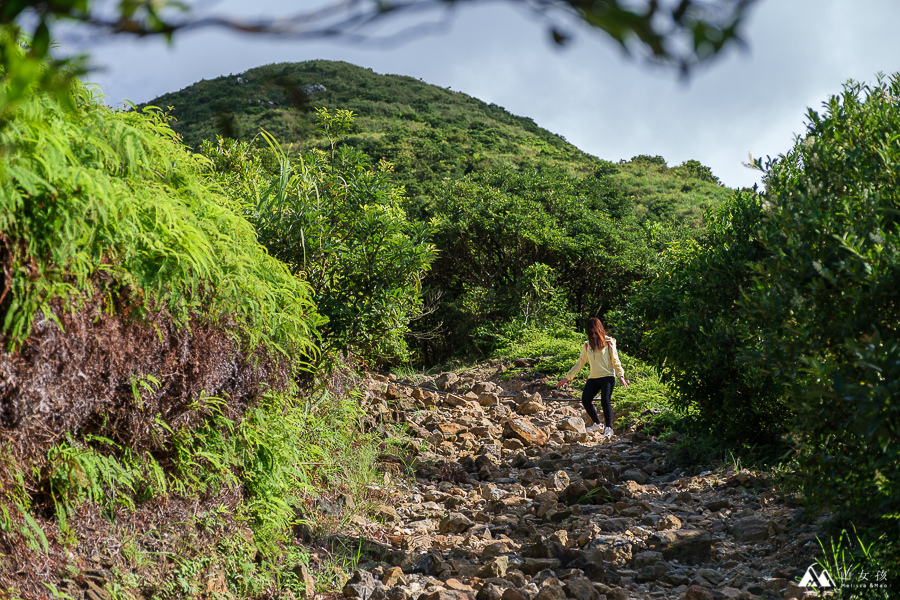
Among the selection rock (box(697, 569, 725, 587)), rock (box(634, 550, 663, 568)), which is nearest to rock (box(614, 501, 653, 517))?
rock (box(634, 550, 663, 568))

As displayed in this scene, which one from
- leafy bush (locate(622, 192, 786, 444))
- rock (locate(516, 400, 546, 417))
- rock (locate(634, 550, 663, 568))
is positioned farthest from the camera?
rock (locate(516, 400, 546, 417))

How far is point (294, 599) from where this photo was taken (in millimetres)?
3789

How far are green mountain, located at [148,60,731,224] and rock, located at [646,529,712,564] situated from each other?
14.3m

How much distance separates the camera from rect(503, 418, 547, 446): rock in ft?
25.4

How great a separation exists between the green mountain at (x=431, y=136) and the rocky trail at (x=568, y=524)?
11839 millimetres

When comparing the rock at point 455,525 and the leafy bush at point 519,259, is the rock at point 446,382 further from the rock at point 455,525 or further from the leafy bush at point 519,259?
the rock at point 455,525

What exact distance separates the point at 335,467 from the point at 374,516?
0.54 meters

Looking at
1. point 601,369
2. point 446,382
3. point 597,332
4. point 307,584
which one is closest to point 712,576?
point 307,584

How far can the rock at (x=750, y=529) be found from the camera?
4.77 m

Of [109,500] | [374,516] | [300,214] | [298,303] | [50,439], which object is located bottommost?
[374,516]

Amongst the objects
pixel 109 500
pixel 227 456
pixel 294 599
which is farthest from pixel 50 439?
pixel 294 599

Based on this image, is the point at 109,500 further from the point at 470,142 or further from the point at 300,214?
the point at 470,142

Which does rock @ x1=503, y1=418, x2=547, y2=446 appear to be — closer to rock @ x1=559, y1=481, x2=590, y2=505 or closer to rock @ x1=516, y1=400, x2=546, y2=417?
rock @ x1=516, y1=400, x2=546, y2=417

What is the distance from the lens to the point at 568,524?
206 inches
